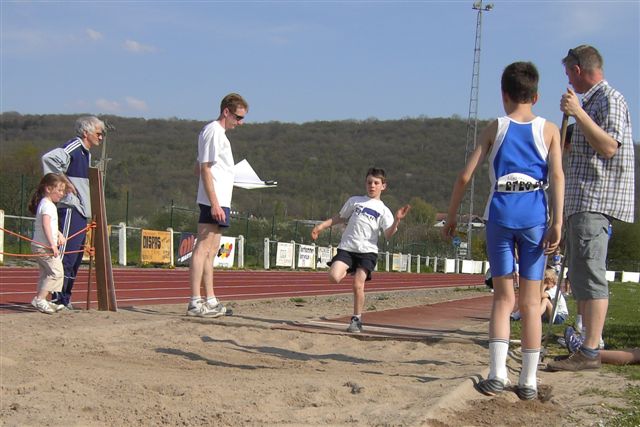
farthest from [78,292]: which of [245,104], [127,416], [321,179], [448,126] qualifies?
[448,126]

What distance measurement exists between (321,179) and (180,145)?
1919 centimetres

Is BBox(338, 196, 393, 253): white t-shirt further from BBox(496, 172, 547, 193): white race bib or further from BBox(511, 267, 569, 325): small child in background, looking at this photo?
BBox(496, 172, 547, 193): white race bib

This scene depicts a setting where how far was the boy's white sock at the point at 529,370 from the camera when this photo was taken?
15.3ft

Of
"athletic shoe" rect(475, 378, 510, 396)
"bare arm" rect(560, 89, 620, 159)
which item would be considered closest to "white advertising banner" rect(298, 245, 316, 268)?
"bare arm" rect(560, 89, 620, 159)

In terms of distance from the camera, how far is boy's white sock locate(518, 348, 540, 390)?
A: 15.3 ft

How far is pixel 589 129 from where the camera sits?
545 centimetres

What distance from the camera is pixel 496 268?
16.0 feet

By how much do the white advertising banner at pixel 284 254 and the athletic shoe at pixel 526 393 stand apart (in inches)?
1158

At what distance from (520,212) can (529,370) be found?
0.89 meters

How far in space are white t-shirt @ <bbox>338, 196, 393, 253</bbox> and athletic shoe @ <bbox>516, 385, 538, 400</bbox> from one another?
362 centimetres

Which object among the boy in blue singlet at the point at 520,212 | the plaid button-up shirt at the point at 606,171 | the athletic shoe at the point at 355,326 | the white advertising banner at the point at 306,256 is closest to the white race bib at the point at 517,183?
the boy in blue singlet at the point at 520,212

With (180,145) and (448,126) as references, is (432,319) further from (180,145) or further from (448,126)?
(448,126)

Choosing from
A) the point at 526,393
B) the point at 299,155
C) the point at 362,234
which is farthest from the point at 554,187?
the point at 299,155

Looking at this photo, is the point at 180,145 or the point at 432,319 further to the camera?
the point at 180,145
